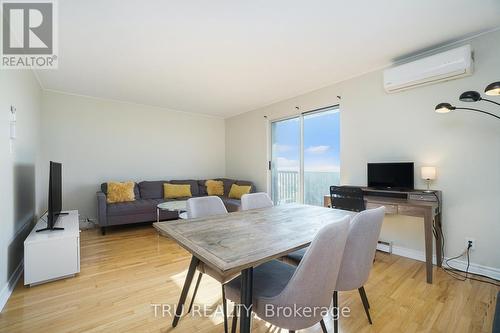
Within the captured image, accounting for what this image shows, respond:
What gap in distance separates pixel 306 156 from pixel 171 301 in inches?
123

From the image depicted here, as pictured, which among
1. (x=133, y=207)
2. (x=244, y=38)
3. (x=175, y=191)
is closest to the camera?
(x=244, y=38)

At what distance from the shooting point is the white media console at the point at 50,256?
210cm

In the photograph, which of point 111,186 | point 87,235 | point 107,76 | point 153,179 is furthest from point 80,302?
point 153,179

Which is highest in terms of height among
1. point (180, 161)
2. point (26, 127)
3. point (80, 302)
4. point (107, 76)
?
point (107, 76)

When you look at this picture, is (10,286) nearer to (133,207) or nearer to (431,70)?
(133,207)

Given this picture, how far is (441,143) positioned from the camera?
2.56 meters

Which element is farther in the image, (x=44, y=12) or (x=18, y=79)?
(x=18, y=79)

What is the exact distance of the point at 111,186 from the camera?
158 inches

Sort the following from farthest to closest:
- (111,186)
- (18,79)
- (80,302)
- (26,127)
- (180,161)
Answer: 1. (180,161)
2. (111,186)
3. (26,127)
4. (18,79)
5. (80,302)

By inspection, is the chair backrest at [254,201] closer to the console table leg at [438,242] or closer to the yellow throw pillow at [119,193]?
the console table leg at [438,242]

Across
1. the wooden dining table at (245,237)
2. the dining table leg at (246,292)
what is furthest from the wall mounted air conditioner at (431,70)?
the dining table leg at (246,292)

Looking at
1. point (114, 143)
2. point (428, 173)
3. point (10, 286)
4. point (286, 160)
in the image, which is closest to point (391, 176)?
point (428, 173)

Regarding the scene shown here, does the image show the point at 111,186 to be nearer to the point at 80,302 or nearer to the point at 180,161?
the point at 180,161

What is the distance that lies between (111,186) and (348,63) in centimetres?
427
